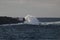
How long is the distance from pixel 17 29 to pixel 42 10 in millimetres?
2211

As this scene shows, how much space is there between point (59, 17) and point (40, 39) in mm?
2259

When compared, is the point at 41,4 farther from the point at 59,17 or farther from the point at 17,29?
the point at 17,29

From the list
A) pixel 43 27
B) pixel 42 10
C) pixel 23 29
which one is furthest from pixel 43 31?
pixel 42 10

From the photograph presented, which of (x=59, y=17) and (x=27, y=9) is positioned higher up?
(x=27, y=9)

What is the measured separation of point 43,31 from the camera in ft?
3.62

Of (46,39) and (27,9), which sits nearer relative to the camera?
(46,39)

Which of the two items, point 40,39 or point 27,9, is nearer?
point 40,39

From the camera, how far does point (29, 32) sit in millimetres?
1093

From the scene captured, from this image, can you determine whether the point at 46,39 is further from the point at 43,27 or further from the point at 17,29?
the point at 17,29

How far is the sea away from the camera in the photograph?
1.09 meters

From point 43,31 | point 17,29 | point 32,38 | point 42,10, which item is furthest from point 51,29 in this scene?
point 42,10

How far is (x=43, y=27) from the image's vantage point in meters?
1.10

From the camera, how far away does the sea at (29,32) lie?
42.8 inches

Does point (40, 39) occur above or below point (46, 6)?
below
